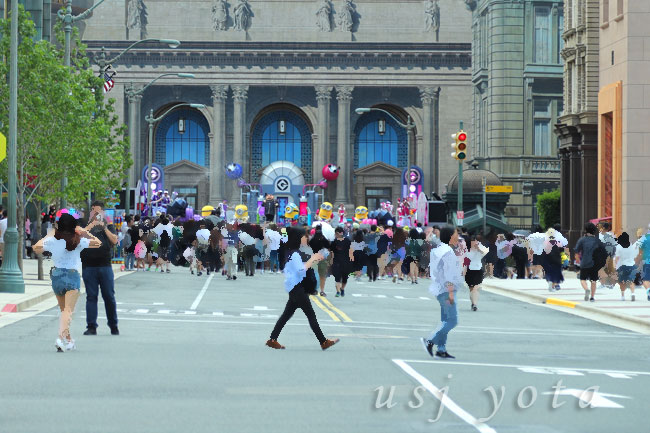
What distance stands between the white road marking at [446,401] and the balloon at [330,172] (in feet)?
303

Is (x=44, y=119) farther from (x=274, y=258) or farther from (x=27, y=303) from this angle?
(x=274, y=258)

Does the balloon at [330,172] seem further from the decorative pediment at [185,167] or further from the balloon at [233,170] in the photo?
the decorative pediment at [185,167]

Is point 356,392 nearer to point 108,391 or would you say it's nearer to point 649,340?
point 108,391

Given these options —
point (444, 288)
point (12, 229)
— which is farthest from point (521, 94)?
point (444, 288)

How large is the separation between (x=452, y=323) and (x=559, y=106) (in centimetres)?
6530

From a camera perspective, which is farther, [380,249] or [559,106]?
[559,106]

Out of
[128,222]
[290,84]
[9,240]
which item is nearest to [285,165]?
[290,84]

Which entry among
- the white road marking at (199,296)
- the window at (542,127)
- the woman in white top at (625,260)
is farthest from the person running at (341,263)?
the window at (542,127)

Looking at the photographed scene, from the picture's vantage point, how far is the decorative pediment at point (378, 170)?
114438mm

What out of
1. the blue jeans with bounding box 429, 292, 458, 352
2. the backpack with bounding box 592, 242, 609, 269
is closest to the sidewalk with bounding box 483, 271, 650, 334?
the backpack with bounding box 592, 242, 609, 269

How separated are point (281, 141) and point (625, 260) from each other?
3286 inches

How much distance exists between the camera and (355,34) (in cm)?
11094

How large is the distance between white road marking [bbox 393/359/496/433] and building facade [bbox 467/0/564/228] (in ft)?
209

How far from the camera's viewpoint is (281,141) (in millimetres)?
115875
